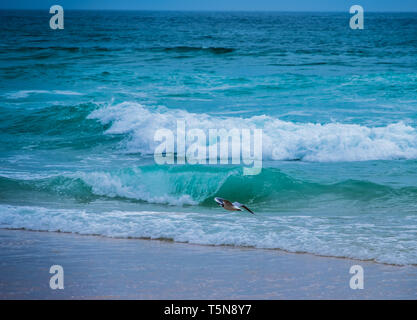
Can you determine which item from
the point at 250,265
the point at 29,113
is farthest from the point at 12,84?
the point at 250,265

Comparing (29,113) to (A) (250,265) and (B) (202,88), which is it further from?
(A) (250,265)

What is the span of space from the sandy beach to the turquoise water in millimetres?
314

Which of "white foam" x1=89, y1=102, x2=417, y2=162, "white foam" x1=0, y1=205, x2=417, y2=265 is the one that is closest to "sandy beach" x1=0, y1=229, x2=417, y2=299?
"white foam" x1=0, y1=205, x2=417, y2=265

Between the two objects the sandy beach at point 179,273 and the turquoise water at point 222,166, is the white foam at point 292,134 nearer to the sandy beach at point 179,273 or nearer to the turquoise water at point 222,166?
the turquoise water at point 222,166

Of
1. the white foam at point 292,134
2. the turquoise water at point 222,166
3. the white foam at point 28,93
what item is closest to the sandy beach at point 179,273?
the turquoise water at point 222,166

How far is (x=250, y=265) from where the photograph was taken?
4.88 m

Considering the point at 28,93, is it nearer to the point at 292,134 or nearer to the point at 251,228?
the point at 292,134

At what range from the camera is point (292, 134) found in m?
11.2

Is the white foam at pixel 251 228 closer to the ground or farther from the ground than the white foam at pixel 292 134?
closer to the ground

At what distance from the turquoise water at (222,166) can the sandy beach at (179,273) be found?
314 mm

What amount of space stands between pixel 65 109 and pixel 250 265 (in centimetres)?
1080

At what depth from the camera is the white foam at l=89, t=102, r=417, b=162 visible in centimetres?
1015

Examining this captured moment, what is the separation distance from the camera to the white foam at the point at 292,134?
1015 cm

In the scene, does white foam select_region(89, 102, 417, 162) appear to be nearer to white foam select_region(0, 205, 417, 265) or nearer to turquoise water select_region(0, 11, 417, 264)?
turquoise water select_region(0, 11, 417, 264)
